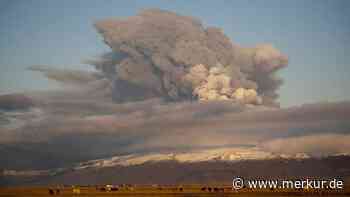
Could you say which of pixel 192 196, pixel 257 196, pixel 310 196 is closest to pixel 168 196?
pixel 192 196

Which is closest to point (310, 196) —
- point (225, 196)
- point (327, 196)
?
point (327, 196)

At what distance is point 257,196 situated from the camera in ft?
541

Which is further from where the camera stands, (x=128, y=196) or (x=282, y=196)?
(x=128, y=196)

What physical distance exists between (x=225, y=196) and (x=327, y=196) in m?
29.6

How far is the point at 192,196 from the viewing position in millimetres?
167750

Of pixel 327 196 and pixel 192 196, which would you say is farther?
pixel 192 196

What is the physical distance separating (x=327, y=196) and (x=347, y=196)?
4.79m

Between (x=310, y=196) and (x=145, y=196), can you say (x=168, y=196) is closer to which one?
(x=145, y=196)

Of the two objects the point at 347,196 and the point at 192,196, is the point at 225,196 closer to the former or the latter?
the point at 192,196

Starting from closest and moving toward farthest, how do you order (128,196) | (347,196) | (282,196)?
(347,196) < (282,196) < (128,196)

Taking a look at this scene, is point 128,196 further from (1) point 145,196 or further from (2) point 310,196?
(2) point 310,196

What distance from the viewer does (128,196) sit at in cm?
17838

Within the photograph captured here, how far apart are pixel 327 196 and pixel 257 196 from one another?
1938 centimetres

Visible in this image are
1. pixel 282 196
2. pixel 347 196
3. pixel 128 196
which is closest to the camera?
pixel 347 196
